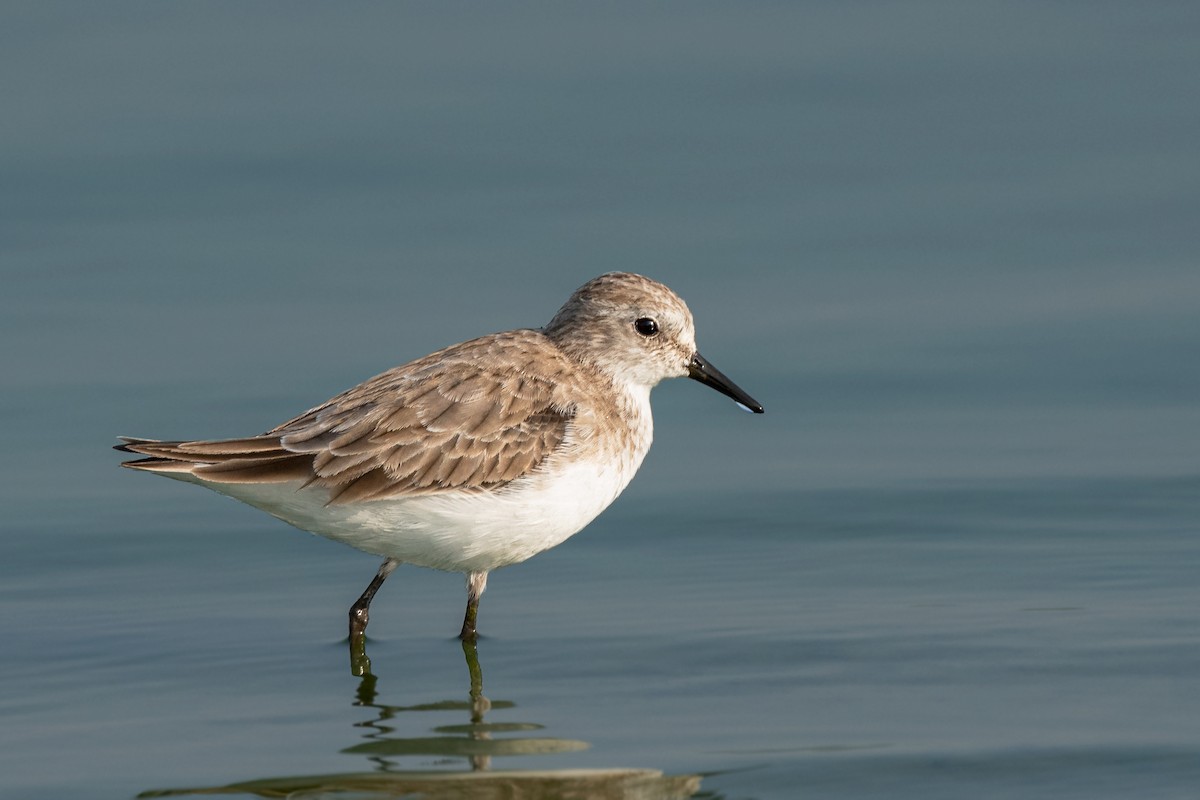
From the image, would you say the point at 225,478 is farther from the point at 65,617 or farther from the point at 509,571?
the point at 509,571

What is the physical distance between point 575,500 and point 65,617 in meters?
3.07

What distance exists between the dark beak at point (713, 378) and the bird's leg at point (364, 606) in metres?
2.04

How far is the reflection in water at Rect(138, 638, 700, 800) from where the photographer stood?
29.3 feet

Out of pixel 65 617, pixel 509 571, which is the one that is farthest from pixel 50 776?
pixel 509 571

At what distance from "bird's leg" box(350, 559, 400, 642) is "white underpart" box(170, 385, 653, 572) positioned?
428 millimetres

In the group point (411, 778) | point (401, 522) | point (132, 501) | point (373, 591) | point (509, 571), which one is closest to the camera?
point (411, 778)

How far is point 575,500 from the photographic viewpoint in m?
10.8

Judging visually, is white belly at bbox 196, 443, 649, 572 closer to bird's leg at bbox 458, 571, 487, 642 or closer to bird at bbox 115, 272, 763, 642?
bird at bbox 115, 272, 763, 642

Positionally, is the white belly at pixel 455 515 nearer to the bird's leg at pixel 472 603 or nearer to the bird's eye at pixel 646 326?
the bird's leg at pixel 472 603

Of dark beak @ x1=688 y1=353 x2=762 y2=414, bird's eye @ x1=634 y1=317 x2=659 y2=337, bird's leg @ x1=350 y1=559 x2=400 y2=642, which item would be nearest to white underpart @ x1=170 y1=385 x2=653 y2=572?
bird's leg @ x1=350 y1=559 x2=400 y2=642

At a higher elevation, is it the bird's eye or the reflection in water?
the bird's eye

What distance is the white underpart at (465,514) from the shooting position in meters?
10.4

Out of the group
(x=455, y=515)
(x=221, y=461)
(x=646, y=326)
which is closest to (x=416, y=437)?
(x=455, y=515)

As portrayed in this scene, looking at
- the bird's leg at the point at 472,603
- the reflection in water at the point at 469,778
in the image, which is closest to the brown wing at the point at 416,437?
the bird's leg at the point at 472,603
